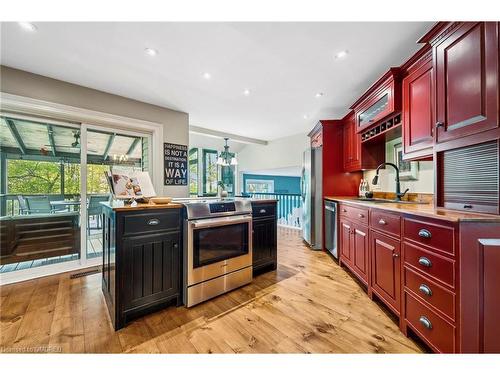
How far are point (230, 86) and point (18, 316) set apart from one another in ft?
10.6

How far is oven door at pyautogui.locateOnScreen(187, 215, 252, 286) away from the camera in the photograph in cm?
190

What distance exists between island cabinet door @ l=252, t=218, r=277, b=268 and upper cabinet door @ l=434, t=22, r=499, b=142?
1805 mm

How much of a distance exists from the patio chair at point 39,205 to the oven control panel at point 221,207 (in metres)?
2.51

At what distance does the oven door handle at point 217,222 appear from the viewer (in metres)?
1.89

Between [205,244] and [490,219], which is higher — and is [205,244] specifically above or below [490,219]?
below

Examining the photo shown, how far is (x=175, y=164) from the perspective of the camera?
3.72 metres

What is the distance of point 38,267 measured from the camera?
8.70 feet

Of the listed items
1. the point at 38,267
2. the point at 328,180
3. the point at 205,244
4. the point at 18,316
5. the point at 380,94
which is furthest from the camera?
the point at 328,180

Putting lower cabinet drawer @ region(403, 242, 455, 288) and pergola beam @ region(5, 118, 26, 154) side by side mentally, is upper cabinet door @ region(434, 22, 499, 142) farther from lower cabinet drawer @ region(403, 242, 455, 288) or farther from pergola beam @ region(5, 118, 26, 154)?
pergola beam @ region(5, 118, 26, 154)

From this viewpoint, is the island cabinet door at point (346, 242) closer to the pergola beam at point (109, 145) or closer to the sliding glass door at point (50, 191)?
the sliding glass door at point (50, 191)

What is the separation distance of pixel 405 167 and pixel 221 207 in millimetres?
2329

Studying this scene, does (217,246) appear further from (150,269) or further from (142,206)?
(142,206)
